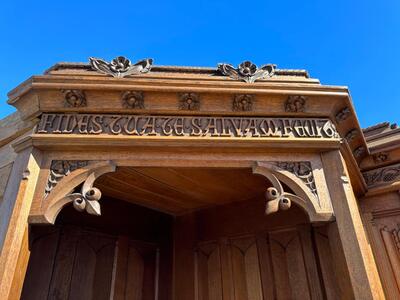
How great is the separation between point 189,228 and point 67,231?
1435 millimetres

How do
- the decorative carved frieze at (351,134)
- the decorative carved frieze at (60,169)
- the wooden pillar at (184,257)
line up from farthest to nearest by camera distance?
1. the wooden pillar at (184,257)
2. the decorative carved frieze at (351,134)
3. the decorative carved frieze at (60,169)

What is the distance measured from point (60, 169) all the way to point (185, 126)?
113 centimetres

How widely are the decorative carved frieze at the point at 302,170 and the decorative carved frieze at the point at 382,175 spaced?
155 cm

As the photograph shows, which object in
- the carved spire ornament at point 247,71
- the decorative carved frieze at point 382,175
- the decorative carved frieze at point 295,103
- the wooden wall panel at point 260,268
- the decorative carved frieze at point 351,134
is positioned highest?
the carved spire ornament at point 247,71

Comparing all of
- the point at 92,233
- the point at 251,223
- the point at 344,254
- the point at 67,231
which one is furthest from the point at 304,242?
the point at 67,231

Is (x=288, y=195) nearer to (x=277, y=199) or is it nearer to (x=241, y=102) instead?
(x=277, y=199)

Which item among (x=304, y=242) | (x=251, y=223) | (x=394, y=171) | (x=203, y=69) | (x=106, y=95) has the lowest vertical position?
(x=304, y=242)

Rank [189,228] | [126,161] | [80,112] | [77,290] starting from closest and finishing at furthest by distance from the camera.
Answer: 1. [126,161]
2. [80,112]
3. [77,290]
4. [189,228]

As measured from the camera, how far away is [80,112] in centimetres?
282

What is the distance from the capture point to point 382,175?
12.1 ft

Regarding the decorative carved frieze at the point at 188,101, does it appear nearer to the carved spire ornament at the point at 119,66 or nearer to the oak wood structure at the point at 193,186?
the oak wood structure at the point at 193,186

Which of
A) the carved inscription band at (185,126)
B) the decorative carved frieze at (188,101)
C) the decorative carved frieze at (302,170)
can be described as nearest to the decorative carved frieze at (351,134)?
the carved inscription band at (185,126)

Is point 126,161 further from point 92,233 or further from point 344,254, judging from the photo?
point 344,254

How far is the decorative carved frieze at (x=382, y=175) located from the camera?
3615 mm
